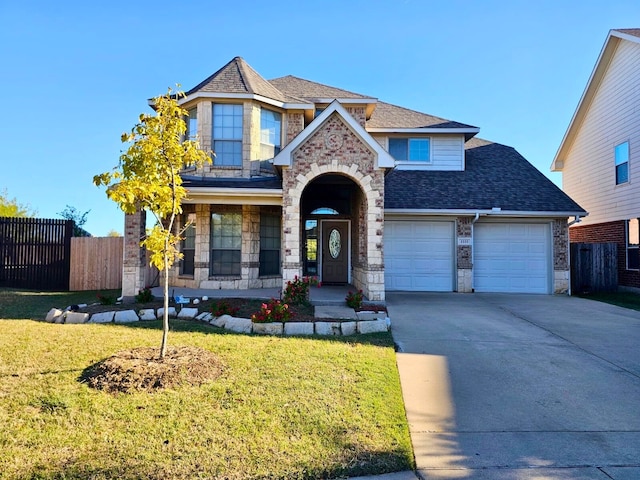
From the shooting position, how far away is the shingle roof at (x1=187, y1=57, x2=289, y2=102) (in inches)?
487

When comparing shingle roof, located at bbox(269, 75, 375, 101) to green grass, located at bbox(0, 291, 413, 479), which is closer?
green grass, located at bbox(0, 291, 413, 479)

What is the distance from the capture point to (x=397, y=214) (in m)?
13.4

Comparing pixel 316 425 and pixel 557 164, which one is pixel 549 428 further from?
pixel 557 164

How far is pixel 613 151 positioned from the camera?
1526cm

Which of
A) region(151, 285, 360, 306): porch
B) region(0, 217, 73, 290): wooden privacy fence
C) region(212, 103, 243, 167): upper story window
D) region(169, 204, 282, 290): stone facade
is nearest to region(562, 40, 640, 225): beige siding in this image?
region(151, 285, 360, 306): porch

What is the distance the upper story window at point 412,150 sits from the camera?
15406 mm

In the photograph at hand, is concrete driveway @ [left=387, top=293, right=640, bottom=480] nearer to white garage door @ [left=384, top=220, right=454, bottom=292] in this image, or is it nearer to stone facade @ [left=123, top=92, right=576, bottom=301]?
stone facade @ [left=123, top=92, right=576, bottom=301]

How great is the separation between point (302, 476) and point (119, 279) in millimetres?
13471

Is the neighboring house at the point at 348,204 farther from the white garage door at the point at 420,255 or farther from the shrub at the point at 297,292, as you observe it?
the shrub at the point at 297,292

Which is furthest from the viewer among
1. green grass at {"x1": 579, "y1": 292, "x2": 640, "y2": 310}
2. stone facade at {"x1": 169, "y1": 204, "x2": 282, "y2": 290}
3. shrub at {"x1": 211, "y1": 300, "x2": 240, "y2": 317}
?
stone facade at {"x1": 169, "y1": 204, "x2": 282, "y2": 290}

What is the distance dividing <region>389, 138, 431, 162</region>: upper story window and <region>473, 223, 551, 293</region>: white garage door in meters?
3.60

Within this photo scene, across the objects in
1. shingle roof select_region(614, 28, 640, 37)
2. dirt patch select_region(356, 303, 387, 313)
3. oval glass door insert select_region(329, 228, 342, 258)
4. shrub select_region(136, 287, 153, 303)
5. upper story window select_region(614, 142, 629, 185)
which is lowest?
dirt patch select_region(356, 303, 387, 313)

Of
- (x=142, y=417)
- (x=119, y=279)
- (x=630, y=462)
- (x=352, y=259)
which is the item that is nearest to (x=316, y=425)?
(x=142, y=417)

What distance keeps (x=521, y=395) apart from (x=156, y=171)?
548cm
